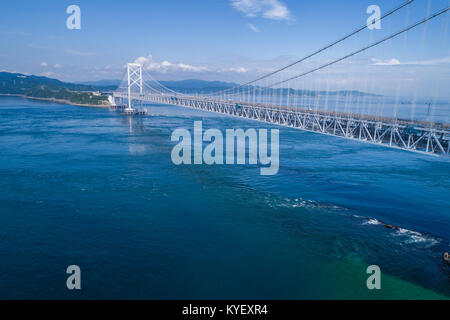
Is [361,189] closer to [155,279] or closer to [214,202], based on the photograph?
[214,202]

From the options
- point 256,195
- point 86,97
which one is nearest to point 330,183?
point 256,195

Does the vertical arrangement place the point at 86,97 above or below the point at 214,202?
Answer: above

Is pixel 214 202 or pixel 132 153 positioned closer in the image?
pixel 214 202
